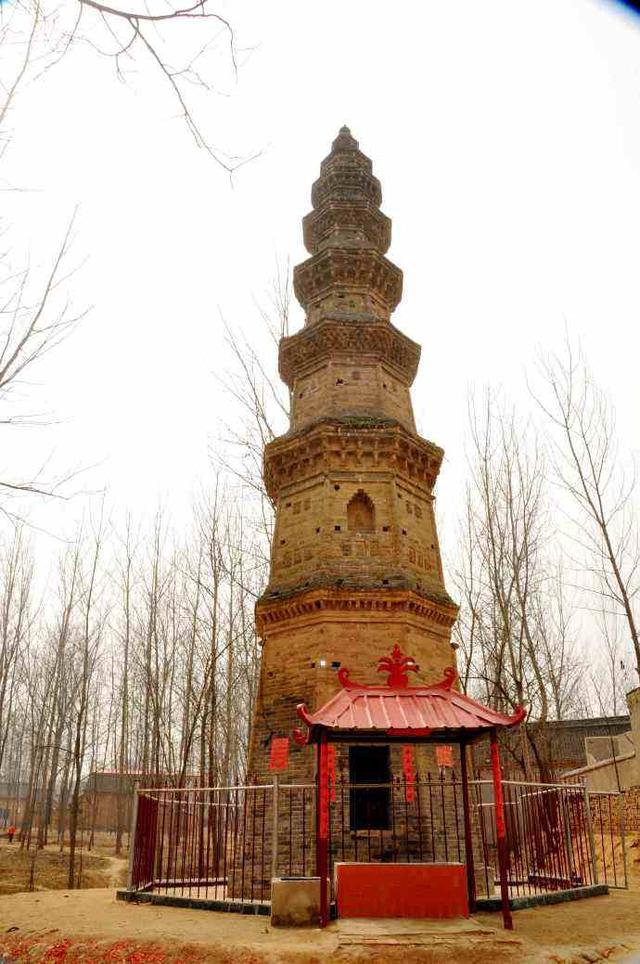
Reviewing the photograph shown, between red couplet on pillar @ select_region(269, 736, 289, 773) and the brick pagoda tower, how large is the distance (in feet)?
0.50

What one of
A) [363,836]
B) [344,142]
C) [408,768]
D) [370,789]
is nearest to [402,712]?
[408,768]

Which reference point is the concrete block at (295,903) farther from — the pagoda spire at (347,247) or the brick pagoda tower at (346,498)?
the pagoda spire at (347,247)

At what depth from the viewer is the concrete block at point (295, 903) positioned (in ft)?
29.1

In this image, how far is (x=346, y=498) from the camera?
16.6 meters

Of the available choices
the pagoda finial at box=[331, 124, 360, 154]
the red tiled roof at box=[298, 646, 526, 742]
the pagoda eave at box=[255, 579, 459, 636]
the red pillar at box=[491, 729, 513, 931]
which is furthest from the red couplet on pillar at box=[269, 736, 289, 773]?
the pagoda finial at box=[331, 124, 360, 154]

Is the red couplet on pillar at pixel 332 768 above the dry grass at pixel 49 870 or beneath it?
above

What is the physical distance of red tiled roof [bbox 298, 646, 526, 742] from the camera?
9336 mm

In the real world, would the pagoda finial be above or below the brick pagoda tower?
above

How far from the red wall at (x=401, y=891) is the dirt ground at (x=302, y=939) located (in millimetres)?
340

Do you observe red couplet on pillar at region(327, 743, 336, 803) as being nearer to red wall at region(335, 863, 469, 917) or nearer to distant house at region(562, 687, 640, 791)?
red wall at region(335, 863, 469, 917)

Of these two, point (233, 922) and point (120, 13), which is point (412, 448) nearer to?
point (233, 922)

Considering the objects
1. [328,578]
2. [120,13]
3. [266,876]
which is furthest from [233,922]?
[120,13]

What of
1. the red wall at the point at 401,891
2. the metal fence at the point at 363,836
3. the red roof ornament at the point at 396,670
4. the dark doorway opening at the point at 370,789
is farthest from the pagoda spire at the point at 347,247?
the red wall at the point at 401,891

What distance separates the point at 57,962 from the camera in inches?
314
